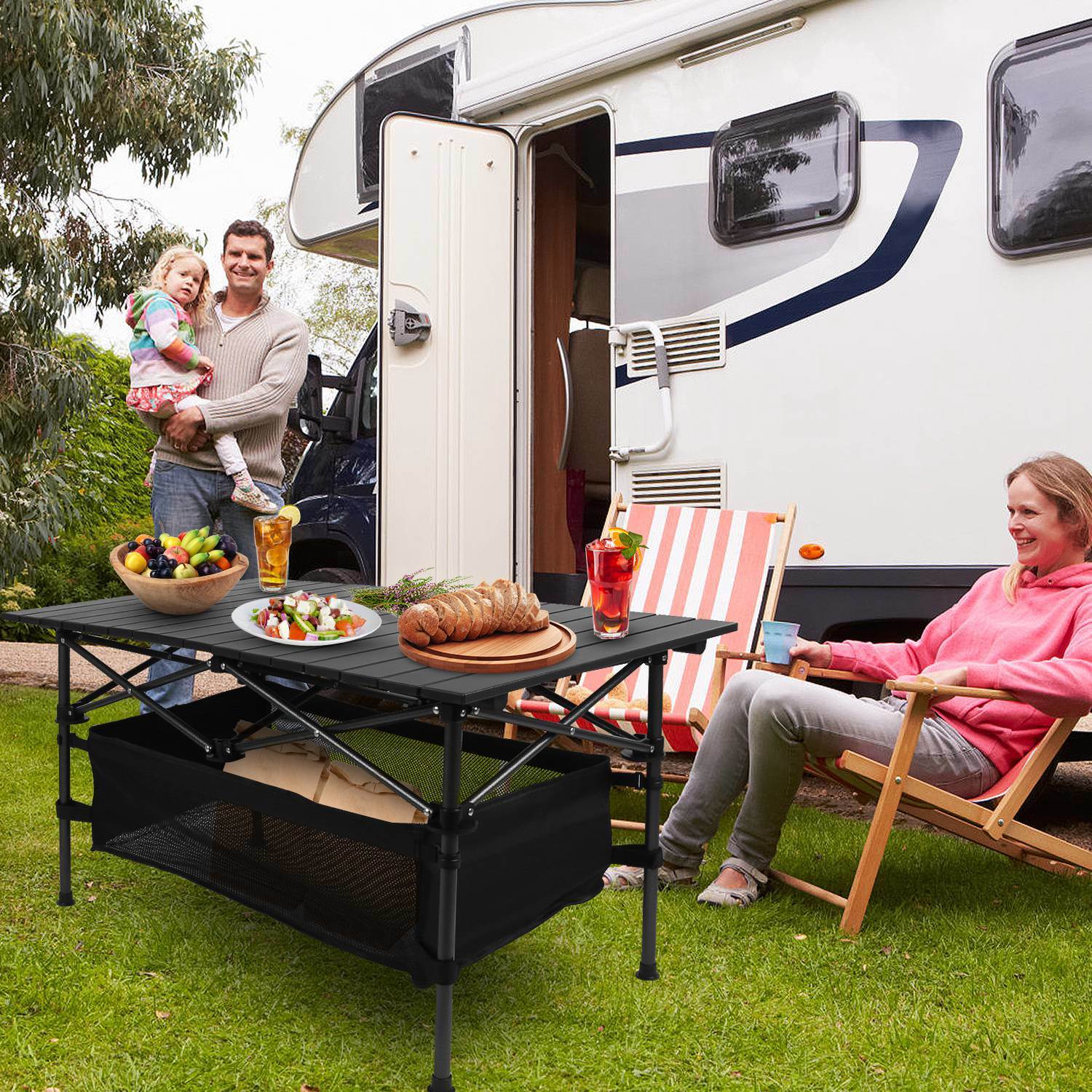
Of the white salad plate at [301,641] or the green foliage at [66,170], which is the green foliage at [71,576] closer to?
the green foliage at [66,170]

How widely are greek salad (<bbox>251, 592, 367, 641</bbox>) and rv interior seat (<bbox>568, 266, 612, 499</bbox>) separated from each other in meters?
2.58

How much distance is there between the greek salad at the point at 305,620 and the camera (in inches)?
81.4

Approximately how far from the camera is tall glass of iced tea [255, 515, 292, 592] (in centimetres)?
252

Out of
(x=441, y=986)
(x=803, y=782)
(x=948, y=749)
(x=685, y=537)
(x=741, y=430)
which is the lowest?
(x=803, y=782)

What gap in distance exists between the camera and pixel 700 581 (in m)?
3.49

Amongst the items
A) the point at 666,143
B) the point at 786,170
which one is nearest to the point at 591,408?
the point at 666,143

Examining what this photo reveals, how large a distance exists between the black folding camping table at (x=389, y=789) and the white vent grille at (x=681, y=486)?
3.86 ft

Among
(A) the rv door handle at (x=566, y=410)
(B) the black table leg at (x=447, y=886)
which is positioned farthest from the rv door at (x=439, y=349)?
(B) the black table leg at (x=447, y=886)

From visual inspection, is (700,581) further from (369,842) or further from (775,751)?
(369,842)

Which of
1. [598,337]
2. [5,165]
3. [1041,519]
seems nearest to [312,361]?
[598,337]

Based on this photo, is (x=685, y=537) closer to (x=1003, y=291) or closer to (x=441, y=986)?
(x=1003, y=291)

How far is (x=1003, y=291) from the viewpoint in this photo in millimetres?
2971

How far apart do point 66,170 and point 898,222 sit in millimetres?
3697

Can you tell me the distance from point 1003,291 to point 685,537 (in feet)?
3.69
